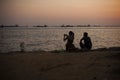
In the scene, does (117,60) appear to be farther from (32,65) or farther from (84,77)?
(32,65)

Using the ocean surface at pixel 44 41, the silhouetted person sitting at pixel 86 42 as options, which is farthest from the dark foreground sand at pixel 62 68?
the ocean surface at pixel 44 41

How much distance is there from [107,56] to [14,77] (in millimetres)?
3572

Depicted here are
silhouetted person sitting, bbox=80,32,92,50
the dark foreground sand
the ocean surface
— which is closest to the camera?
the dark foreground sand

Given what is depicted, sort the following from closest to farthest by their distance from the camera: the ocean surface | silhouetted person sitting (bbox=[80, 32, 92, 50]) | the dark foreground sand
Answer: the dark foreground sand
silhouetted person sitting (bbox=[80, 32, 92, 50])
the ocean surface

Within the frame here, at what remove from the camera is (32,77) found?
7680 mm

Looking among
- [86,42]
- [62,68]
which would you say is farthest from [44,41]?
[62,68]

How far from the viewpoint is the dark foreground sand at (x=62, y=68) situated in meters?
7.45

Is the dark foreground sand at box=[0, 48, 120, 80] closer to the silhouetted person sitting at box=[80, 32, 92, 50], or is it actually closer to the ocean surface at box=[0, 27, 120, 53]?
the silhouetted person sitting at box=[80, 32, 92, 50]

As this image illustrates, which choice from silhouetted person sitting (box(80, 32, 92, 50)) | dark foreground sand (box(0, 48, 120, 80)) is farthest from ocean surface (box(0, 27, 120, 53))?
dark foreground sand (box(0, 48, 120, 80))

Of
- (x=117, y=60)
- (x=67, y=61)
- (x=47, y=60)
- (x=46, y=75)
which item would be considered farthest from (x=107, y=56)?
(x=46, y=75)

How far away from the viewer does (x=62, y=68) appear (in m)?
8.36

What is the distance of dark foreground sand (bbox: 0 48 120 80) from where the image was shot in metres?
7.45

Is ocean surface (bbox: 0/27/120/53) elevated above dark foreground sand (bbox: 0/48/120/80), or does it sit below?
below

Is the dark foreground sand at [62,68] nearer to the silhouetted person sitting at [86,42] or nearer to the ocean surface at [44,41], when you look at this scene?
the silhouetted person sitting at [86,42]
